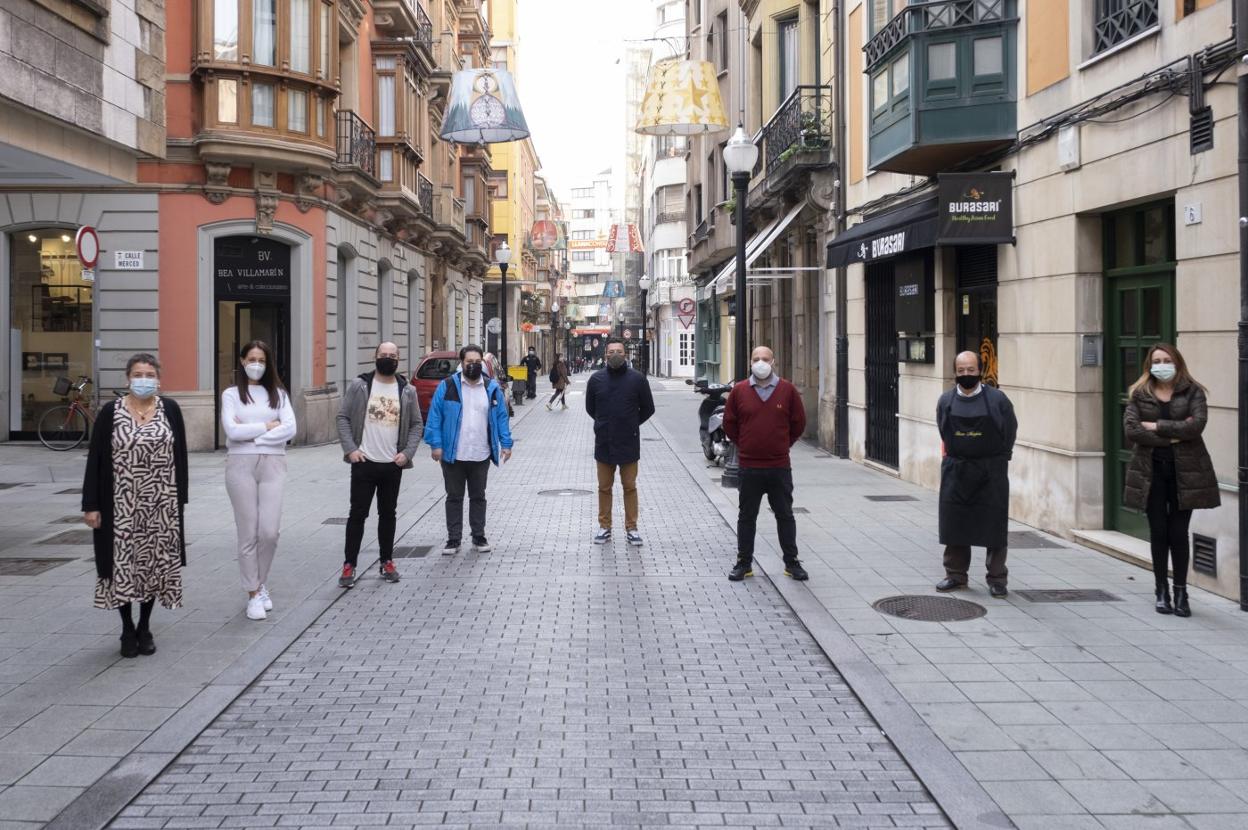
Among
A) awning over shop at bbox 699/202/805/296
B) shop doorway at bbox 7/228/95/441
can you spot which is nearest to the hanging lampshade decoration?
awning over shop at bbox 699/202/805/296

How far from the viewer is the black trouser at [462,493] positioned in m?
10.5

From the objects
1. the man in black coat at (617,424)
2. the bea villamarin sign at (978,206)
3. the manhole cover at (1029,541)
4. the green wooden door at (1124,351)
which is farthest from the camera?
the bea villamarin sign at (978,206)

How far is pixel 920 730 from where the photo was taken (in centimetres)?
547

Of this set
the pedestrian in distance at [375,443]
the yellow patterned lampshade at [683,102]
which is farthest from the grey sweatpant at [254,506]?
the yellow patterned lampshade at [683,102]

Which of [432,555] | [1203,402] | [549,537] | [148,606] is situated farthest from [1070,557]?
[148,606]

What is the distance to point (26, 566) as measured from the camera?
966cm

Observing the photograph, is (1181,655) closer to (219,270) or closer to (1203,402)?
(1203,402)

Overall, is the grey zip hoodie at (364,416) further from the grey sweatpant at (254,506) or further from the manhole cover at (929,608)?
the manhole cover at (929,608)

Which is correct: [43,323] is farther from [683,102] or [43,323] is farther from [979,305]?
[979,305]

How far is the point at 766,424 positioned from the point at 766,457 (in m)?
0.26

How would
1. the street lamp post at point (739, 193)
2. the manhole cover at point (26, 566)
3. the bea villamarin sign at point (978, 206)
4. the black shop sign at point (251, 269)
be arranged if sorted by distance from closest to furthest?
the manhole cover at point (26, 566), the bea villamarin sign at point (978, 206), the street lamp post at point (739, 193), the black shop sign at point (251, 269)

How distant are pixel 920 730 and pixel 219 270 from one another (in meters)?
18.0

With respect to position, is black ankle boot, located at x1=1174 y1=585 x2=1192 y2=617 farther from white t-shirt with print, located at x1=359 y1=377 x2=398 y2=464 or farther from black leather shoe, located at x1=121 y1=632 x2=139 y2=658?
black leather shoe, located at x1=121 y1=632 x2=139 y2=658

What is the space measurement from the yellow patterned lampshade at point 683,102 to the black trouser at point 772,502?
528 inches
